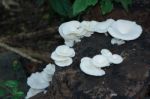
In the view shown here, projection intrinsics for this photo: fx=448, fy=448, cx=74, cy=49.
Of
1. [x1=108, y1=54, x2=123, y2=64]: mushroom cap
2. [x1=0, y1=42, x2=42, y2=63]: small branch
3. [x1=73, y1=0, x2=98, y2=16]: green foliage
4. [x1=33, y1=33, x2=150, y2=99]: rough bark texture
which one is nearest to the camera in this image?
[x1=33, y1=33, x2=150, y2=99]: rough bark texture

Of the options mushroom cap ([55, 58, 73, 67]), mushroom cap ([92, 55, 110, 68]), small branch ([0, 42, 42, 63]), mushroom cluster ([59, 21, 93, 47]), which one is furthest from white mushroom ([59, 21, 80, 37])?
small branch ([0, 42, 42, 63])

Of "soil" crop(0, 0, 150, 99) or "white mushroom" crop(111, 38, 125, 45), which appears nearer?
"soil" crop(0, 0, 150, 99)

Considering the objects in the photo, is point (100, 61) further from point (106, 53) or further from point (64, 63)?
point (64, 63)

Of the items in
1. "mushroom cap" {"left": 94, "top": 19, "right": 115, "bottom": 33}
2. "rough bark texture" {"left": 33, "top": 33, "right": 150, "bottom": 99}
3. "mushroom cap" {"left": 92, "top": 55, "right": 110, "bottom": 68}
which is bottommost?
"rough bark texture" {"left": 33, "top": 33, "right": 150, "bottom": 99}

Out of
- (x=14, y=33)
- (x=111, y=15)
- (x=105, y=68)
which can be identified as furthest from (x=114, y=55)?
(x=14, y=33)

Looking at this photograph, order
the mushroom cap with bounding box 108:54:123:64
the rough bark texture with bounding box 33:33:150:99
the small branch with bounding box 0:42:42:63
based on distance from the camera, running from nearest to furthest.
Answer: the rough bark texture with bounding box 33:33:150:99 < the mushroom cap with bounding box 108:54:123:64 < the small branch with bounding box 0:42:42:63

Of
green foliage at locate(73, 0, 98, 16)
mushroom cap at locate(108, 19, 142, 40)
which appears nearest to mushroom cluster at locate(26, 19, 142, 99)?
mushroom cap at locate(108, 19, 142, 40)

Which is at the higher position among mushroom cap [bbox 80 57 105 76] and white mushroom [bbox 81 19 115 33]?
white mushroom [bbox 81 19 115 33]

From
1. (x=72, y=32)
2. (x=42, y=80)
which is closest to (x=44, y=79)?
(x=42, y=80)

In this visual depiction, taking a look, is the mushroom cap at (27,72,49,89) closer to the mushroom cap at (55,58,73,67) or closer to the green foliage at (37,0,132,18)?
the mushroom cap at (55,58,73,67)

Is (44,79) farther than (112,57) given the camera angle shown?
Yes
